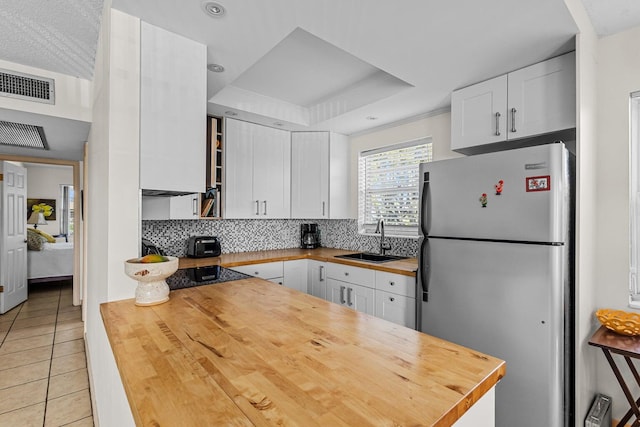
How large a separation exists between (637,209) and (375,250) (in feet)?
6.97

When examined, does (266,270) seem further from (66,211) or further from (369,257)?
(66,211)

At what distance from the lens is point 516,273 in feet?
5.84

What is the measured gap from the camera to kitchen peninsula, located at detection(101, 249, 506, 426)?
72cm

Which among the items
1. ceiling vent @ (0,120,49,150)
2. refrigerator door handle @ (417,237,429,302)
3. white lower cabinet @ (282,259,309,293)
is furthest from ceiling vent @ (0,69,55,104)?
refrigerator door handle @ (417,237,429,302)

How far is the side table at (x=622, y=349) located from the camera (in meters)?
1.63

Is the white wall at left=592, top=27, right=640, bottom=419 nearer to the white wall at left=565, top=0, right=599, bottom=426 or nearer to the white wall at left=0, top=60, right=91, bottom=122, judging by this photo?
the white wall at left=565, top=0, right=599, bottom=426

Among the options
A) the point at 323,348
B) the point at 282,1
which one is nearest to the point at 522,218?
the point at 323,348

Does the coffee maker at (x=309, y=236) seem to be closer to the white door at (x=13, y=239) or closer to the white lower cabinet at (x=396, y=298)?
the white lower cabinet at (x=396, y=298)

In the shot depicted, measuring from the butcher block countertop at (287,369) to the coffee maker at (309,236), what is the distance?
2.58 metres

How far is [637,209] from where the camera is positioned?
1979mm

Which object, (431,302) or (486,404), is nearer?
(486,404)

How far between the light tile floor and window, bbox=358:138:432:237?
3016 mm

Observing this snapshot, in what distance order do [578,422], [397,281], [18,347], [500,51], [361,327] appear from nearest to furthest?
1. [361,327]
2. [578,422]
3. [500,51]
4. [397,281]
5. [18,347]

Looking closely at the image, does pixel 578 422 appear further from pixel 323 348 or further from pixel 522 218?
pixel 323 348
